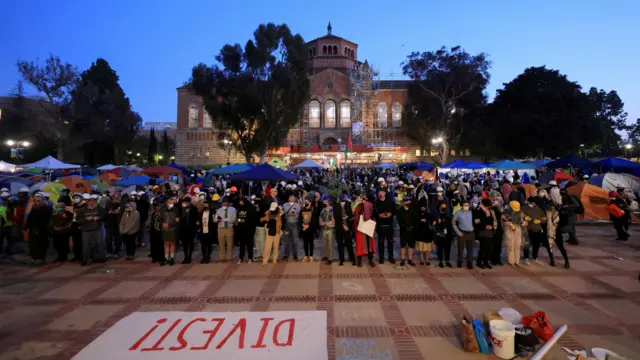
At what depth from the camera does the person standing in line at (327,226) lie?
821 cm

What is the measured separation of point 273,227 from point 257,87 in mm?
26479

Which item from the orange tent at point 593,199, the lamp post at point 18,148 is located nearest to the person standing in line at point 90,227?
the orange tent at point 593,199

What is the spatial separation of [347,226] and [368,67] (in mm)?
45609

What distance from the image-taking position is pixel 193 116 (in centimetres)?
5503

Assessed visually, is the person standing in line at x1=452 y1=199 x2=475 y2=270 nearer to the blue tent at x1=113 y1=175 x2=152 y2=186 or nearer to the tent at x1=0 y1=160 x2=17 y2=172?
the blue tent at x1=113 y1=175 x2=152 y2=186

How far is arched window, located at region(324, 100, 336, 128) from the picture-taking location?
51719 mm

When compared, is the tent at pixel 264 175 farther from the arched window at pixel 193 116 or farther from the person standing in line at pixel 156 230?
the arched window at pixel 193 116

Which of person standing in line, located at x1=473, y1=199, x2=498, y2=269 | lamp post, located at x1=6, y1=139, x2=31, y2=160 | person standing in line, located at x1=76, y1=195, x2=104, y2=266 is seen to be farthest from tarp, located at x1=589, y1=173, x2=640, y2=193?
lamp post, located at x1=6, y1=139, x2=31, y2=160

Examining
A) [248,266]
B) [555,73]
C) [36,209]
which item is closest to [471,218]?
[248,266]

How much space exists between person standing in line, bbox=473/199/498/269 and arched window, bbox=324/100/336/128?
4469 centimetres

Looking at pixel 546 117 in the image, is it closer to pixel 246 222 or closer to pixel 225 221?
pixel 246 222

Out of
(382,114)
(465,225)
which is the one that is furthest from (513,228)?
(382,114)

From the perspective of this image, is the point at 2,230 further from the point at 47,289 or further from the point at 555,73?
the point at 555,73

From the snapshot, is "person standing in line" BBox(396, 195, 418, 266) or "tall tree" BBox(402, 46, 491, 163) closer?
"person standing in line" BBox(396, 195, 418, 266)
